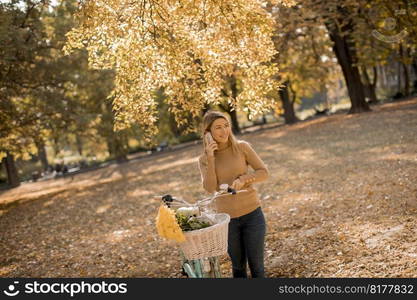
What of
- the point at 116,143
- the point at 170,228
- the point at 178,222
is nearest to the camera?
the point at 170,228

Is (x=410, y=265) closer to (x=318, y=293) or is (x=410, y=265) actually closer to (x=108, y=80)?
(x=318, y=293)

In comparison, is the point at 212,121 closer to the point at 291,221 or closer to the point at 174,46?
the point at 174,46

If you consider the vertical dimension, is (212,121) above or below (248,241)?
above

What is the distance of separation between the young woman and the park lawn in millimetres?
1511

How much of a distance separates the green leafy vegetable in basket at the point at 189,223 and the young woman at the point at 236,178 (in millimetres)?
426

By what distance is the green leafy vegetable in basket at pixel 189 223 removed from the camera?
442 cm

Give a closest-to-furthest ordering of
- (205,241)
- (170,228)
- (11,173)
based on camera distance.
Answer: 1. (170,228)
2. (205,241)
3. (11,173)

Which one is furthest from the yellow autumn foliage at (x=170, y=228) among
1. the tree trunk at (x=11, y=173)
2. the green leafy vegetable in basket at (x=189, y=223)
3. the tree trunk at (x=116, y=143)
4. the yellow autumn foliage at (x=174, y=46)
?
the tree trunk at (x=11, y=173)

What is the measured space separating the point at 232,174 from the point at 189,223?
78 centimetres

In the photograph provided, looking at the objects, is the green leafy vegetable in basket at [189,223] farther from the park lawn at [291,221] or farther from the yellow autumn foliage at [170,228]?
the park lawn at [291,221]

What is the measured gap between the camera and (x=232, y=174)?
490 cm

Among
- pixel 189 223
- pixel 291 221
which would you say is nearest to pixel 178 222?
pixel 189 223

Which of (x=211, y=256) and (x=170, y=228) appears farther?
(x=211, y=256)

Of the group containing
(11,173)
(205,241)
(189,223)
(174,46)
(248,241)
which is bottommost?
(11,173)
